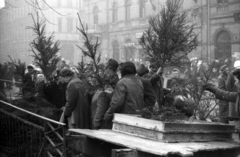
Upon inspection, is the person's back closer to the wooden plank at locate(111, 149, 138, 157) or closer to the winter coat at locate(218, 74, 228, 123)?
the wooden plank at locate(111, 149, 138, 157)

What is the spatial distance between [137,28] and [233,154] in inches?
1112

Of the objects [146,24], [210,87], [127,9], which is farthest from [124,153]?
[127,9]

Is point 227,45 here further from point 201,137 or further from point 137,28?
point 201,137

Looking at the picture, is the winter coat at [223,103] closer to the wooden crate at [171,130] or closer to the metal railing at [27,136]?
the metal railing at [27,136]

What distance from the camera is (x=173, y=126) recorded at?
3365 mm

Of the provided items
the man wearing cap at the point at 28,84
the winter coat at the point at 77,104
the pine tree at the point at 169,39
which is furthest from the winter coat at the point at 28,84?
the pine tree at the point at 169,39

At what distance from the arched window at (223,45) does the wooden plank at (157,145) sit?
2098 centimetres

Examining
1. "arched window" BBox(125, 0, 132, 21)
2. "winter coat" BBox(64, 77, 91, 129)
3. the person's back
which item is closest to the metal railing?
"winter coat" BBox(64, 77, 91, 129)

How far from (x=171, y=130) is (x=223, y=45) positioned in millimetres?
22221

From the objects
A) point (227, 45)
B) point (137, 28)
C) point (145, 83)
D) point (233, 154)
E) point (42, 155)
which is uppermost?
point (137, 28)

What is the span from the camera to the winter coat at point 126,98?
524cm

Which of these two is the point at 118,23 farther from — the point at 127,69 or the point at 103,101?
the point at 127,69

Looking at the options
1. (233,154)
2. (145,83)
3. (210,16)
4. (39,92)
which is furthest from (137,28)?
(233,154)

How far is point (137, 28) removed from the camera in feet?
103
